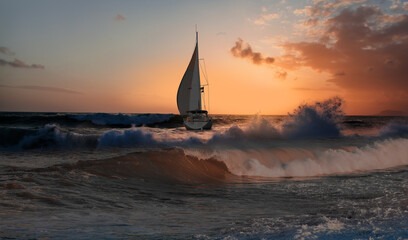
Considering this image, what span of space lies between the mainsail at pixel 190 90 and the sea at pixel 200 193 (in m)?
23.6

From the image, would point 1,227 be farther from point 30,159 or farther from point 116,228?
point 30,159

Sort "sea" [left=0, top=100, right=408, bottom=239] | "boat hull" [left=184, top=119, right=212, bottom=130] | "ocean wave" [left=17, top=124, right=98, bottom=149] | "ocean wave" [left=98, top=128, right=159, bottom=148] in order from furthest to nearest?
"boat hull" [left=184, top=119, right=212, bottom=130]
"ocean wave" [left=98, top=128, right=159, bottom=148]
"ocean wave" [left=17, top=124, right=98, bottom=149]
"sea" [left=0, top=100, right=408, bottom=239]

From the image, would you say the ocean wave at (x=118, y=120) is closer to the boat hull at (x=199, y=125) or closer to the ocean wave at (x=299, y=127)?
the boat hull at (x=199, y=125)

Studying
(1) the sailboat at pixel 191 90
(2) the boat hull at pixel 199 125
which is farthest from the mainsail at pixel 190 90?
(2) the boat hull at pixel 199 125

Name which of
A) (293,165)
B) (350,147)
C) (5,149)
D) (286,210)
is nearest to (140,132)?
(5,149)

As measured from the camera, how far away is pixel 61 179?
6.86m

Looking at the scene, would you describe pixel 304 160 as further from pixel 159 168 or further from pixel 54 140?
pixel 54 140

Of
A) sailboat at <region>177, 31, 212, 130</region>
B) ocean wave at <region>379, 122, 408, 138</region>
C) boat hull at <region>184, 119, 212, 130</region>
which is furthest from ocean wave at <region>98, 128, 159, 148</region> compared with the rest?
sailboat at <region>177, 31, 212, 130</region>

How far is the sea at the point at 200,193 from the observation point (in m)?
3.65

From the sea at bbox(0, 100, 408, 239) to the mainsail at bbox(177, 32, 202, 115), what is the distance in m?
23.6

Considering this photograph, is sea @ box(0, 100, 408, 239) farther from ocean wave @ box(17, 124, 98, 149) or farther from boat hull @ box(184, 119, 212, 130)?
boat hull @ box(184, 119, 212, 130)

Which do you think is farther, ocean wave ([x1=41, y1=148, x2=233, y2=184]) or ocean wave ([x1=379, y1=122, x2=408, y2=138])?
ocean wave ([x1=379, y1=122, x2=408, y2=138])

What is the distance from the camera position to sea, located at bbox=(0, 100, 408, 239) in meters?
3.65

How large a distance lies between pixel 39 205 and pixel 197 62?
3504 cm
